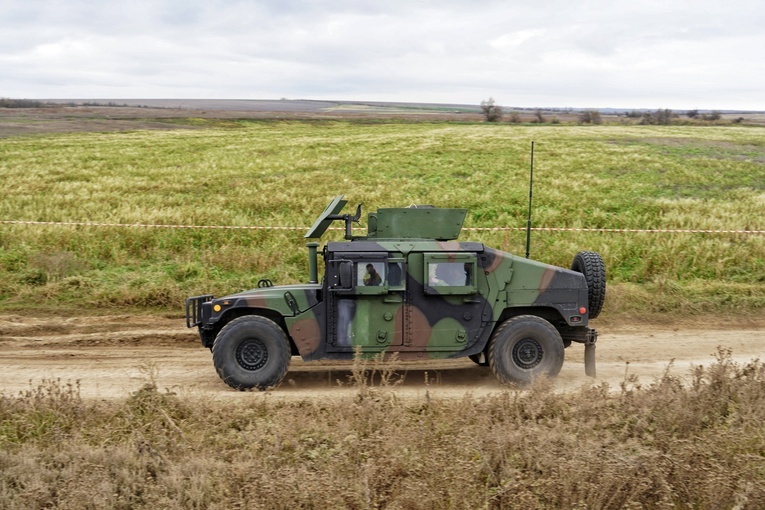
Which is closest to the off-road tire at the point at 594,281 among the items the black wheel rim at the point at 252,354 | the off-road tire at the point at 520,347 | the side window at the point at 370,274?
the off-road tire at the point at 520,347

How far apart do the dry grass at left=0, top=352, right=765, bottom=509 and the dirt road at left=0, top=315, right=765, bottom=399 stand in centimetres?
109

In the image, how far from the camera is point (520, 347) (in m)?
9.81

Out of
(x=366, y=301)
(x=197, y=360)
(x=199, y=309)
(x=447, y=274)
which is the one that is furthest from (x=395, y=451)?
(x=197, y=360)

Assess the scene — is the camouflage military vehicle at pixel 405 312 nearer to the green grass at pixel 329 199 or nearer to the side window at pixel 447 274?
the side window at pixel 447 274

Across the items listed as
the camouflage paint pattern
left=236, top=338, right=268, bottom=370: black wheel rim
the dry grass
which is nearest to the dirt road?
left=236, top=338, right=268, bottom=370: black wheel rim

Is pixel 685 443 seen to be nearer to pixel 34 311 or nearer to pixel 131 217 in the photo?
pixel 34 311

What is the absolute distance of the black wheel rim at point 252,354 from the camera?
31.7 ft

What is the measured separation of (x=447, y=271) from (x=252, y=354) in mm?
2666

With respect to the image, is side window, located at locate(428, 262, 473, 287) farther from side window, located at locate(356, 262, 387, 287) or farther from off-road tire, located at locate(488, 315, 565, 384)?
off-road tire, located at locate(488, 315, 565, 384)

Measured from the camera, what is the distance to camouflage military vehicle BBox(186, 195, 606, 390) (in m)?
9.62

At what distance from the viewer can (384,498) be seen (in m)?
6.27

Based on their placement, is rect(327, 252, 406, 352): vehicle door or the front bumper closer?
rect(327, 252, 406, 352): vehicle door

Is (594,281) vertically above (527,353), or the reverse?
(594,281)

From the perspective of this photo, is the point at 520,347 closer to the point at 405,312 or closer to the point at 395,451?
the point at 405,312
